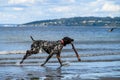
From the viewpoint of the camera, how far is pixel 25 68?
20266 millimetres

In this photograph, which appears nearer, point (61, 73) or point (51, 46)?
point (61, 73)

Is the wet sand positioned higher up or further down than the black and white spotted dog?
further down

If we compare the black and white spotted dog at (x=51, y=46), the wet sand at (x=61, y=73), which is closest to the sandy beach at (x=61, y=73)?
the wet sand at (x=61, y=73)

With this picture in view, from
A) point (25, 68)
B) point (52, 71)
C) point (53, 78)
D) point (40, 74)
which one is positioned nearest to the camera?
point (53, 78)

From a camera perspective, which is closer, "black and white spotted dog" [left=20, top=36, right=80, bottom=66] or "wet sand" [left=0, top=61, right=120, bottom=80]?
"wet sand" [left=0, top=61, right=120, bottom=80]

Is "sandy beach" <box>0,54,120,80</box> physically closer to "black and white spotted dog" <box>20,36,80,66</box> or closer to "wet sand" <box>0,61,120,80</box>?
"wet sand" <box>0,61,120,80</box>

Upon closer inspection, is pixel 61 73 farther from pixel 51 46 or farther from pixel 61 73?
pixel 51 46

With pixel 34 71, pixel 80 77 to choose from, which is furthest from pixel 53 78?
pixel 34 71

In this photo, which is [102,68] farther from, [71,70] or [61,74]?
[61,74]

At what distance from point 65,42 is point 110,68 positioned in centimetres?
253

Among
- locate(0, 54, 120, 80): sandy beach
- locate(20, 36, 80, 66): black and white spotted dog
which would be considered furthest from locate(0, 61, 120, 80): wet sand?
locate(20, 36, 80, 66): black and white spotted dog

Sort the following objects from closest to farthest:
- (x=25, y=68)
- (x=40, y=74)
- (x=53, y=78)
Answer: (x=53, y=78) → (x=40, y=74) → (x=25, y=68)

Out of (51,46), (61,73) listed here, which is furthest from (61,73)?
(51,46)

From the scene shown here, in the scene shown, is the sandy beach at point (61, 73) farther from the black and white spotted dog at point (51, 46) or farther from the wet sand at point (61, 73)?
the black and white spotted dog at point (51, 46)
